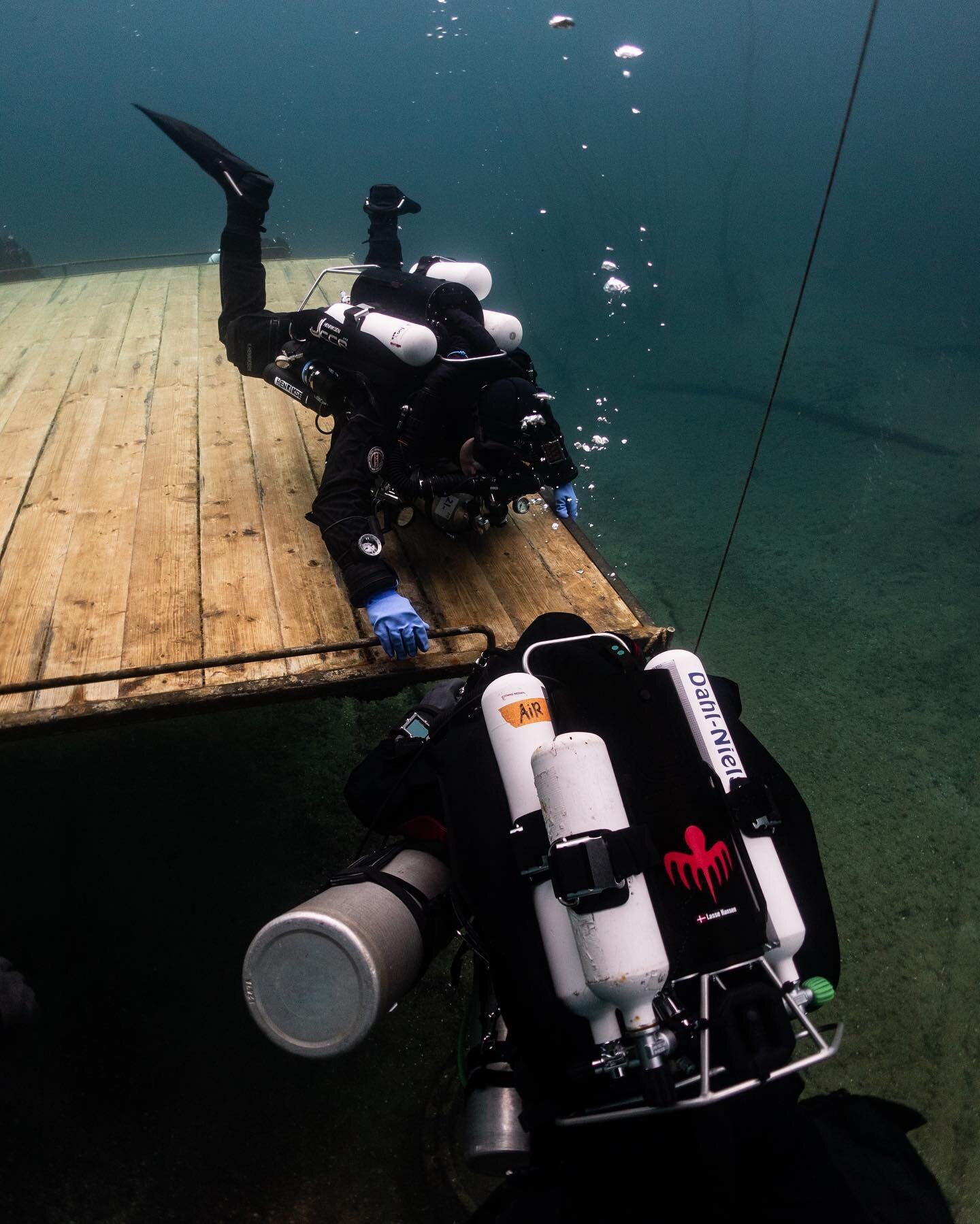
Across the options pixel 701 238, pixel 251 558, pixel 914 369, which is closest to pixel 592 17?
pixel 701 238

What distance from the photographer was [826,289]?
2722 centimetres

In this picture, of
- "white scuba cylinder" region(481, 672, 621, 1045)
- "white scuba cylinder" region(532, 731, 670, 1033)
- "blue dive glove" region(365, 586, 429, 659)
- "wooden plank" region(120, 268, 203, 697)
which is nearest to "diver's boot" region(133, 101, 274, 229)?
"wooden plank" region(120, 268, 203, 697)

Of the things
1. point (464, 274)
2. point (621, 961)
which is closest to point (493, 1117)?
point (621, 961)

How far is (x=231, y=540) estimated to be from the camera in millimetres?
4094

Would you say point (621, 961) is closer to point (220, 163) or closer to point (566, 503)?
point (566, 503)

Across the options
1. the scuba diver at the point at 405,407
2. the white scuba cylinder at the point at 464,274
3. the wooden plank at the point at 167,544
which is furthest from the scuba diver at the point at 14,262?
the white scuba cylinder at the point at 464,274

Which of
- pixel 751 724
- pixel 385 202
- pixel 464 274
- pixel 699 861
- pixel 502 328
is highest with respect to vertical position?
pixel 385 202

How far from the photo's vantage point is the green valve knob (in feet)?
5.71

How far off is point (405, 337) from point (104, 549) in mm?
2049

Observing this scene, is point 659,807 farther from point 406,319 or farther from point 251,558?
point 406,319

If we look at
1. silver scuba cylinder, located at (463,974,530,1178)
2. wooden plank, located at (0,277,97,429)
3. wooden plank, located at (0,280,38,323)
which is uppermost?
wooden plank, located at (0,277,97,429)

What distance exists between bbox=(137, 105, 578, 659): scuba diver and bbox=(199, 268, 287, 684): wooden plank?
48 centimetres

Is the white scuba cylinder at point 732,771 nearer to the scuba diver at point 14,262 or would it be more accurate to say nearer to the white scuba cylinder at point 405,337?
the white scuba cylinder at point 405,337

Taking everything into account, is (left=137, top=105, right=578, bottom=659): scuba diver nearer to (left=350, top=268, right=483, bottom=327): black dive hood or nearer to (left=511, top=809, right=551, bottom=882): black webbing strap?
(left=350, top=268, right=483, bottom=327): black dive hood
